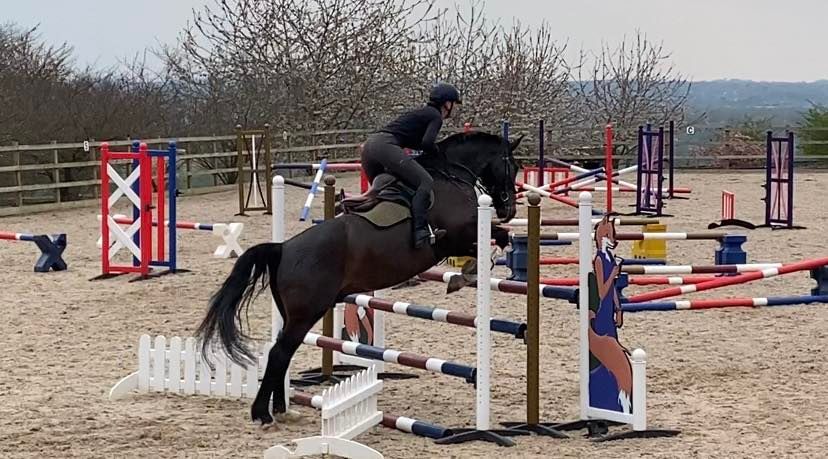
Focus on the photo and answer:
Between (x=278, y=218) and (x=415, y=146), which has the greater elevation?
(x=415, y=146)

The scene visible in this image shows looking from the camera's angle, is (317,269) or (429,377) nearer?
(317,269)

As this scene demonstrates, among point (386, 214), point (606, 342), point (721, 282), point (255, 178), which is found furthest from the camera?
point (255, 178)

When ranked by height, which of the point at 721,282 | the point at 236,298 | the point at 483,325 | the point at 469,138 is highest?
the point at 469,138

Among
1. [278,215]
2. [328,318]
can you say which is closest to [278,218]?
[278,215]

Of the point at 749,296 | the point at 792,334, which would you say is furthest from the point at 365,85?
the point at 792,334

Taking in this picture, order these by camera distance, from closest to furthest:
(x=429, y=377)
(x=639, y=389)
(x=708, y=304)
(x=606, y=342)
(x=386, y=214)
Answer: (x=639, y=389), (x=606, y=342), (x=386, y=214), (x=429, y=377), (x=708, y=304)

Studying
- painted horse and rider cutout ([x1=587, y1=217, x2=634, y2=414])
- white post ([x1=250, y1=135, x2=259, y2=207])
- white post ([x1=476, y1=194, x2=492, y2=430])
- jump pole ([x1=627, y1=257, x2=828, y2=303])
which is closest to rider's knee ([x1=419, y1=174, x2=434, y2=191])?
white post ([x1=476, y1=194, x2=492, y2=430])

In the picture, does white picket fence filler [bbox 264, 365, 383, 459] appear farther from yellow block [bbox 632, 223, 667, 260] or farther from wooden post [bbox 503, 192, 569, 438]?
yellow block [bbox 632, 223, 667, 260]

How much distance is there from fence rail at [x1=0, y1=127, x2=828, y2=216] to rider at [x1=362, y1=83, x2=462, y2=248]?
9.30 meters

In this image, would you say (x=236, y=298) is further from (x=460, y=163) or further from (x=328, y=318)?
(x=460, y=163)

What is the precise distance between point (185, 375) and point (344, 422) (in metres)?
1.68

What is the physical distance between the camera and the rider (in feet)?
21.0

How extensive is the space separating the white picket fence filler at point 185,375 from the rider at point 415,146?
1406 millimetres

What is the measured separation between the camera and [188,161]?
24328mm
